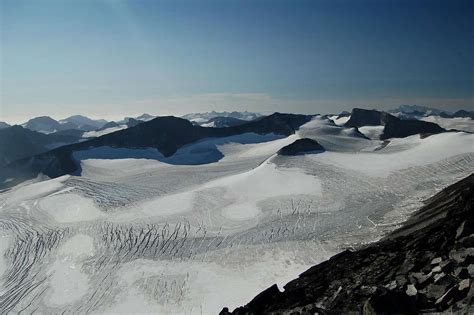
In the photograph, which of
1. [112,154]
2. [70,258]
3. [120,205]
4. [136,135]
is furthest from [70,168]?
[70,258]

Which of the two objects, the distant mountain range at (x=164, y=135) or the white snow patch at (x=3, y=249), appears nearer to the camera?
the white snow patch at (x=3, y=249)

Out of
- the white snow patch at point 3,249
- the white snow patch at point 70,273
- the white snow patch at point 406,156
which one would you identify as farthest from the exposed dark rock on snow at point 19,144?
the white snow patch at point 406,156

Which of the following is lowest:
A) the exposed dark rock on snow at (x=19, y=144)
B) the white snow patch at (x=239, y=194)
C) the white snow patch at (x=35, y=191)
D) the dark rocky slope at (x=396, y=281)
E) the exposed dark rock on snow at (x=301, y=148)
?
the exposed dark rock on snow at (x=19, y=144)

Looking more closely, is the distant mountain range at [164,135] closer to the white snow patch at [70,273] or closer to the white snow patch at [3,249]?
the white snow patch at [70,273]

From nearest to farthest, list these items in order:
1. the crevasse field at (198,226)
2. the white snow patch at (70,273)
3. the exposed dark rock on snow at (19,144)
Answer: the crevasse field at (198,226) → the white snow patch at (70,273) → the exposed dark rock on snow at (19,144)

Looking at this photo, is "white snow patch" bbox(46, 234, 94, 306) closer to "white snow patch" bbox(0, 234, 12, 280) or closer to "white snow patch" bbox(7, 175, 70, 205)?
"white snow patch" bbox(0, 234, 12, 280)

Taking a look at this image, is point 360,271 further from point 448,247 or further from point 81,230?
point 81,230

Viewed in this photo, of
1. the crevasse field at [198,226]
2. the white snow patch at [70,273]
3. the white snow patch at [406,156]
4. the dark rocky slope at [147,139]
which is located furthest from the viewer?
the dark rocky slope at [147,139]
